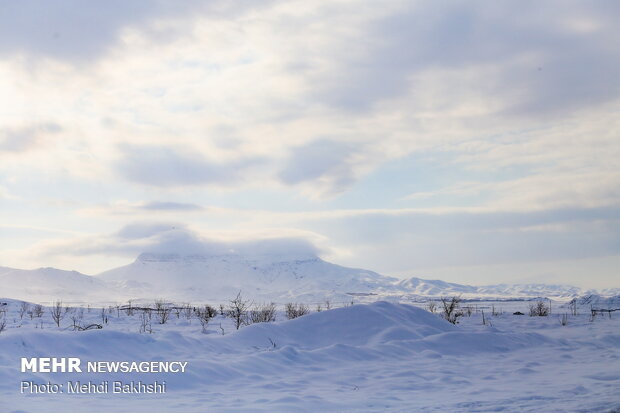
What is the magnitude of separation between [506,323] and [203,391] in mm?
15130

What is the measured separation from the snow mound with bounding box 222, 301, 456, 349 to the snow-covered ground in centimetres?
3

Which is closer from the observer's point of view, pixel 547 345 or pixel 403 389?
pixel 403 389

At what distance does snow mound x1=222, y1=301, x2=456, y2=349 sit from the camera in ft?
45.3

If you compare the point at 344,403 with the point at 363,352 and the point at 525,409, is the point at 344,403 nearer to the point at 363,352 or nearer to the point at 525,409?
the point at 525,409

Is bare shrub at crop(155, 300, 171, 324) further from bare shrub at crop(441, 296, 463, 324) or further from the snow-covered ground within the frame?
bare shrub at crop(441, 296, 463, 324)

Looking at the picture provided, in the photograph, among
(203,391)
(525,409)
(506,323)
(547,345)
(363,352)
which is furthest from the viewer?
(506,323)

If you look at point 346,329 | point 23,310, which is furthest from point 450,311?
point 23,310

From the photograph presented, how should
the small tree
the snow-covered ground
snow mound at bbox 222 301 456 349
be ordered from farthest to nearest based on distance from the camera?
1. the small tree
2. snow mound at bbox 222 301 456 349
3. the snow-covered ground

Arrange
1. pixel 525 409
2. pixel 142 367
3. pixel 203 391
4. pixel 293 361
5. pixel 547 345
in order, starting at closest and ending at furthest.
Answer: pixel 525 409, pixel 203 391, pixel 142 367, pixel 293 361, pixel 547 345

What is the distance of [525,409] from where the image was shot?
23.0 feet

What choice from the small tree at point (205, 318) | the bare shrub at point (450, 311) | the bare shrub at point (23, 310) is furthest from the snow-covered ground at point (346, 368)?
the bare shrub at point (23, 310)

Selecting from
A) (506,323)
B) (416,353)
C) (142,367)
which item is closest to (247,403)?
(142,367)

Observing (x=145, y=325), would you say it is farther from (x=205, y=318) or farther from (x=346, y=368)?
(x=346, y=368)

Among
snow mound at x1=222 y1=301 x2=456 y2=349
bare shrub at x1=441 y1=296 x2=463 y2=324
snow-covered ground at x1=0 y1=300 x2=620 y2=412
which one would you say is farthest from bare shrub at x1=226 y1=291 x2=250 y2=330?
bare shrub at x1=441 y1=296 x2=463 y2=324
